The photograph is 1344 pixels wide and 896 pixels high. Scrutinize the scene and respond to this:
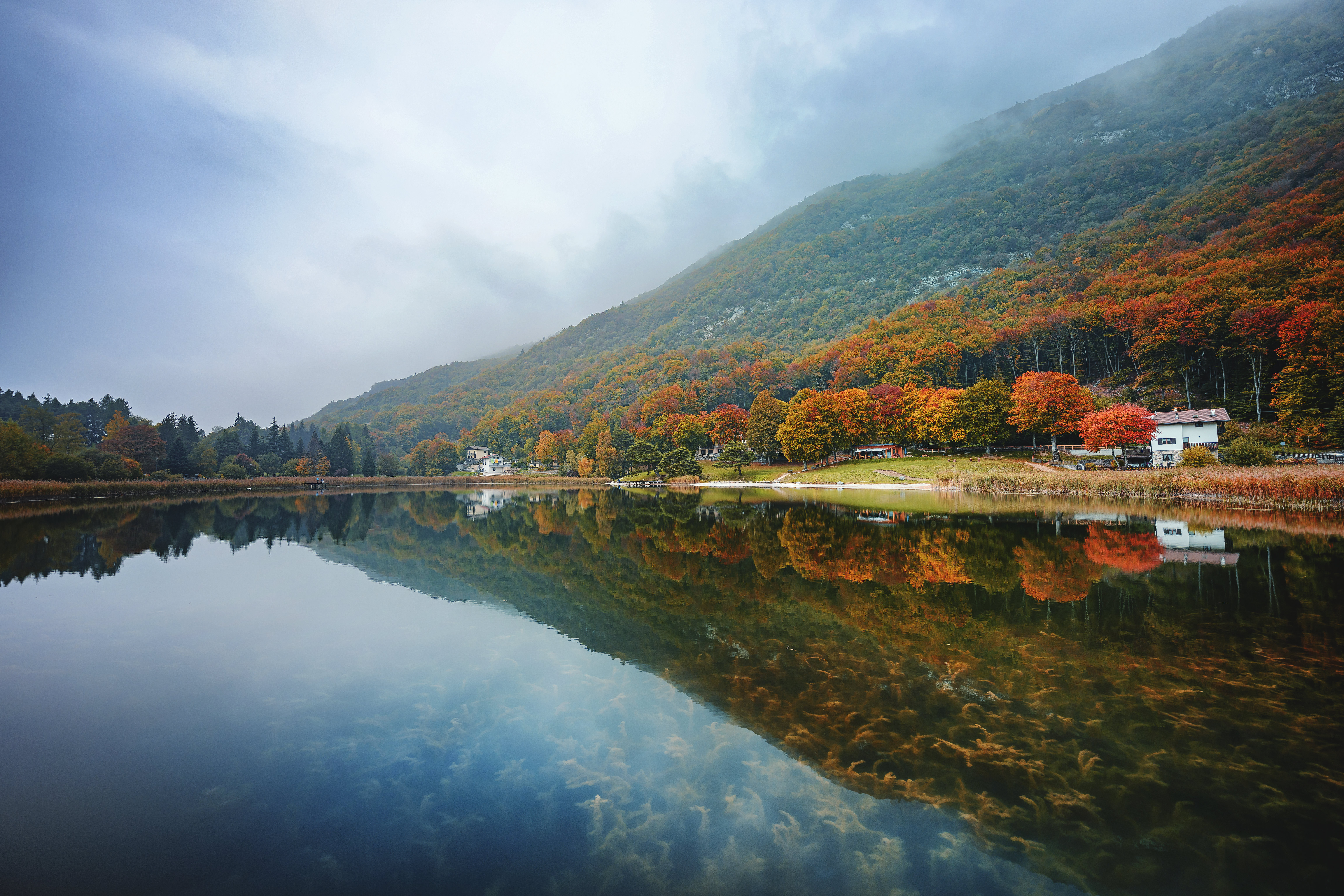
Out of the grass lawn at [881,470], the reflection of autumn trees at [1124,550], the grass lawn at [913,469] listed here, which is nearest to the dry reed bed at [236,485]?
the grass lawn at [881,470]

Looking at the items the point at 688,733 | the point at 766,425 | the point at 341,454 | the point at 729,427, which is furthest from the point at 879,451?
the point at 341,454

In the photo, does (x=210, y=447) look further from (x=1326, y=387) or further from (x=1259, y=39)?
(x=1259, y=39)

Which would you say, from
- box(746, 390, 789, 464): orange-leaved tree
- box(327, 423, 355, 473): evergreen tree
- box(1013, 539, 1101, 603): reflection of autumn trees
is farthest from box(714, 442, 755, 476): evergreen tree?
box(327, 423, 355, 473): evergreen tree

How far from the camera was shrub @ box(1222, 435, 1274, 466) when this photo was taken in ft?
123

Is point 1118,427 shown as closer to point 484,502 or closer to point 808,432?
point 808,432

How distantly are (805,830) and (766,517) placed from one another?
28.7m

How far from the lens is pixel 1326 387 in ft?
166

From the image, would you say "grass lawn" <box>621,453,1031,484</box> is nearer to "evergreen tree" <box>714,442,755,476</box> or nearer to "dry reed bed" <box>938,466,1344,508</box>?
"evergreen tree" <box>714,442,755,476</box>

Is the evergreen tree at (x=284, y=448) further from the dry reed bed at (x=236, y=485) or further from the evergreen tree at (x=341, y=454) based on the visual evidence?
the dry reed bed at (x=236, y=485)

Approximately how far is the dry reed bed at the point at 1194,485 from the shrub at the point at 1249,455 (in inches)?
117

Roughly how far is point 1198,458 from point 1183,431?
25733 millimetres

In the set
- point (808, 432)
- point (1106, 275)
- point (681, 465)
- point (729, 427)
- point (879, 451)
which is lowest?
point (681, 465)

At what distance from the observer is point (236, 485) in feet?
268

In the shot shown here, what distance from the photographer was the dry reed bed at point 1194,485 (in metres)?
28.4
